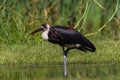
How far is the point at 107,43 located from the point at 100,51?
32.5 inches

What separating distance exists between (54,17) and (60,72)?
174 inches

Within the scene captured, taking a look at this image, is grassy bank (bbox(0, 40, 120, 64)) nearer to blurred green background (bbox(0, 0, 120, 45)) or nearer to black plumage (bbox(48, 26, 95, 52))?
blurred green background (bbox(0, 0, 120, 45))

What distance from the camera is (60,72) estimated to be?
11.9m

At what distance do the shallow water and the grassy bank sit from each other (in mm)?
519

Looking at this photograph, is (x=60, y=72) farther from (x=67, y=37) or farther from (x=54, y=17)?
(x=54, y=17)

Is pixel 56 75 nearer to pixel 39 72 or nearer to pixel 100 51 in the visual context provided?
pixel 39 72

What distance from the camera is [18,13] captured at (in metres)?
15.7

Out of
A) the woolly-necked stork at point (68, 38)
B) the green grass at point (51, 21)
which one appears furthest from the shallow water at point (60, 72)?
the green grass at point (51, 21)

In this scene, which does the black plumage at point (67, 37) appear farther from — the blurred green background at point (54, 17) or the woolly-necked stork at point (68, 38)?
the blurred green background at point (54, 17)

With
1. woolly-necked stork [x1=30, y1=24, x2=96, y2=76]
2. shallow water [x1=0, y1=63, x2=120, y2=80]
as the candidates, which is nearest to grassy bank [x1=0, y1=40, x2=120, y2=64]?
shallow water [x1=0, y1=63, x2=120, y2=80]

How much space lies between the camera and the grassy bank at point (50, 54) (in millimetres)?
13688

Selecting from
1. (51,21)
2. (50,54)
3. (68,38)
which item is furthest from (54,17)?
(68,38)

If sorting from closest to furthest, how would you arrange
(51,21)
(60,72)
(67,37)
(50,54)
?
(60,72) < (67,37) < (50,54) < (51,21)

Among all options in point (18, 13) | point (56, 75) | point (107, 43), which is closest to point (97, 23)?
point (107, 43)
